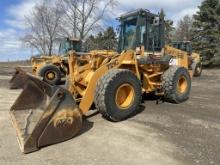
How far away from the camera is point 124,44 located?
9.23 m

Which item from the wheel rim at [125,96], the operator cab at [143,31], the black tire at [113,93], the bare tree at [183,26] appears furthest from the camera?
the bare tree at [183,26]

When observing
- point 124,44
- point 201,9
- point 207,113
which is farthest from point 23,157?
point 201,9

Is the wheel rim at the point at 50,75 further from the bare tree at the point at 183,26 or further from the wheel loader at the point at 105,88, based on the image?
the bare tree at the point at 183,26

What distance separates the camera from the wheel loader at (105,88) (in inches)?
200

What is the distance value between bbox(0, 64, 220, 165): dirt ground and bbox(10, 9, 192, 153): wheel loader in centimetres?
22

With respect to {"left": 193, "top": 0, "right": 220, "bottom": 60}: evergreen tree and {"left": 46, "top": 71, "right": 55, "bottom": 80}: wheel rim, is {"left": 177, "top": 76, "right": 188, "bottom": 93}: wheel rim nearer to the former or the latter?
{"left": 46, "top": 71, "right": 55, "bottom": 80}: wheel rim

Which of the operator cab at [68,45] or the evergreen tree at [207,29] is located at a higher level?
the evergreen tree at [207,29]

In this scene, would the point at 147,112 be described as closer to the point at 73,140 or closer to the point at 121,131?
the point at 121,131

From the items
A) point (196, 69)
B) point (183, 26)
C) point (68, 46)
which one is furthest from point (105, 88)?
point (183, 26)

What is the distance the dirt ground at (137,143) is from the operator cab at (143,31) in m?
2.29

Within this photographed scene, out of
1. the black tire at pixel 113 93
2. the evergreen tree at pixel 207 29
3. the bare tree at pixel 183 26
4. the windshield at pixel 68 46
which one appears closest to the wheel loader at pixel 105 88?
the black tire at pixel 113 93

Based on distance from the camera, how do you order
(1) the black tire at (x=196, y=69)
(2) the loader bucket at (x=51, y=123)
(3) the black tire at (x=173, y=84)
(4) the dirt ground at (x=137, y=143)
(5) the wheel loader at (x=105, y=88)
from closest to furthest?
(4) the dirt ground at (x=137, y=143) < (2) the loader bucket at (x=51, y=123) < (5) the wheel loader at (x=105, y=88) < (3) the black tire at (x=173, y=84) < (1) the black tire at (x=196, y=69)

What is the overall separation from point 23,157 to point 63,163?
64 centimetres

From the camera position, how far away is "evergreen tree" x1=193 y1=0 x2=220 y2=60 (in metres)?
29.2
